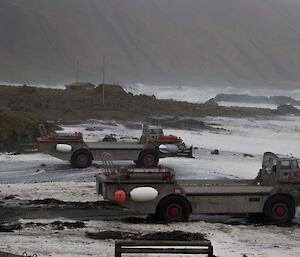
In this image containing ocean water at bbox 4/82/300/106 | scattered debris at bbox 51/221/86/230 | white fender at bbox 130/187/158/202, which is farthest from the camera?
ocean water at bbox 4/82/300/106

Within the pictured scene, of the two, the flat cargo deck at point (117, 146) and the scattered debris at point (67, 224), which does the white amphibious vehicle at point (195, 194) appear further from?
the flat cargo deck at point (117, 146)

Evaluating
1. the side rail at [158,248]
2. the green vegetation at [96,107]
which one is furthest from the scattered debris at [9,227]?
the green vegetation at [96,107]

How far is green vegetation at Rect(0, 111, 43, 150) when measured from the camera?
2820 cm

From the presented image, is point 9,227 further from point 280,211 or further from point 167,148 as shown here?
point 167,148

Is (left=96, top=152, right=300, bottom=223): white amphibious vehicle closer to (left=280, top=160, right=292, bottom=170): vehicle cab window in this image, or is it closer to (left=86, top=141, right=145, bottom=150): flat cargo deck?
(left=280, top=160, right=292, bottom=170): vehicle cab window

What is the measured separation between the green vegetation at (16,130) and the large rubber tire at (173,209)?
15.2 metres

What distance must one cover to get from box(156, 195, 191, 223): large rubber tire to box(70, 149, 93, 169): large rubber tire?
806 centimetres

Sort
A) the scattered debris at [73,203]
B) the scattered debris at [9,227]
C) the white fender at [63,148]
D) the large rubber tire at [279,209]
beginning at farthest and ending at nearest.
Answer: the white fender at [63,148]
the scattered debris at [73,203]
the large rubber tire at [279,209]
the scattered debris at [9,227]

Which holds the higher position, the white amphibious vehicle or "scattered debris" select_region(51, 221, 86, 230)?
the white amphibious vehicle

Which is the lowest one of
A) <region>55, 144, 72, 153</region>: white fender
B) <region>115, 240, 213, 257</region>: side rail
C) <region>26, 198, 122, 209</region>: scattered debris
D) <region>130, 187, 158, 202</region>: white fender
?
<region>26, 198, 122, 209</region>: scattered debris

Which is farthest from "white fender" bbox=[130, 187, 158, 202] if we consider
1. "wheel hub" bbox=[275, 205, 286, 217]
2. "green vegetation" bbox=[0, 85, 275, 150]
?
"green vegetation" bbox=[0, 85, 275, 150]

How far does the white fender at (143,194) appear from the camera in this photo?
1240 cm

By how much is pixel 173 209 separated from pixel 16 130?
1808cm

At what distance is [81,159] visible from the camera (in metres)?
20.5
